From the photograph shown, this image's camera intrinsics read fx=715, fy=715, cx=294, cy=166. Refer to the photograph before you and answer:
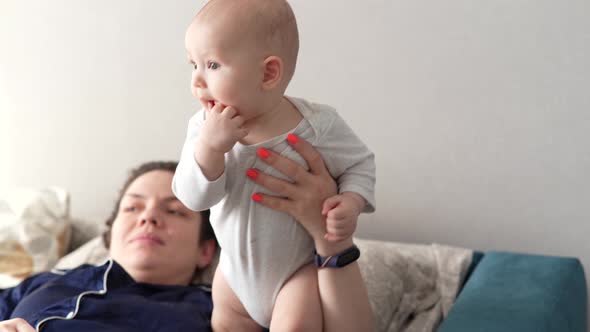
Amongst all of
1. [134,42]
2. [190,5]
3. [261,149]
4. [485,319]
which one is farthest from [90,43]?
[485,319]

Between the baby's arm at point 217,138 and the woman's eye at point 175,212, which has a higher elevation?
the baby's arm at point 217,138

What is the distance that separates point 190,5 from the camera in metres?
2.11

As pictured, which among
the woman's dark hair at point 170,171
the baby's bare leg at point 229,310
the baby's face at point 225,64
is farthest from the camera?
the woman's dark hair at point 170,171

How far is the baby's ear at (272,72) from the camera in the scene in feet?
3.63

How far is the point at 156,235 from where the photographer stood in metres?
1.79

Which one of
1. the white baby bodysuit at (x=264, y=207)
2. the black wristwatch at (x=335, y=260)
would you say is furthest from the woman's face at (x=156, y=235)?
the black wristwatch at (x=335, y=260)

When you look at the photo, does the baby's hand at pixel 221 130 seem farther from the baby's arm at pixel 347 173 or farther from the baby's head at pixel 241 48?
the baby's arm at pixel 347 173

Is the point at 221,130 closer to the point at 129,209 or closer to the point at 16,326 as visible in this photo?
the point at 16,326

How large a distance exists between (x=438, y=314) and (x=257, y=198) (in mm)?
665

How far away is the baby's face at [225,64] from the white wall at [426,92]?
0.88 meters

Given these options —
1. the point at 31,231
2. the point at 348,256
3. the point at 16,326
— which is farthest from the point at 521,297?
the point at 31,231

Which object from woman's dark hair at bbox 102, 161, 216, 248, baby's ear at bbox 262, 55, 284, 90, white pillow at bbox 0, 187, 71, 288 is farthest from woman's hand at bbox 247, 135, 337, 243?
white pillow at bbox 0, 187, 71, 288

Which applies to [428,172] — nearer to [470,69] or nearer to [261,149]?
[470,69]

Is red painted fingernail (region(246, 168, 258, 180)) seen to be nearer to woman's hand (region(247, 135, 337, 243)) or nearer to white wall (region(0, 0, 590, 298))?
woman's hand (region(247, 135, 337, 243))
